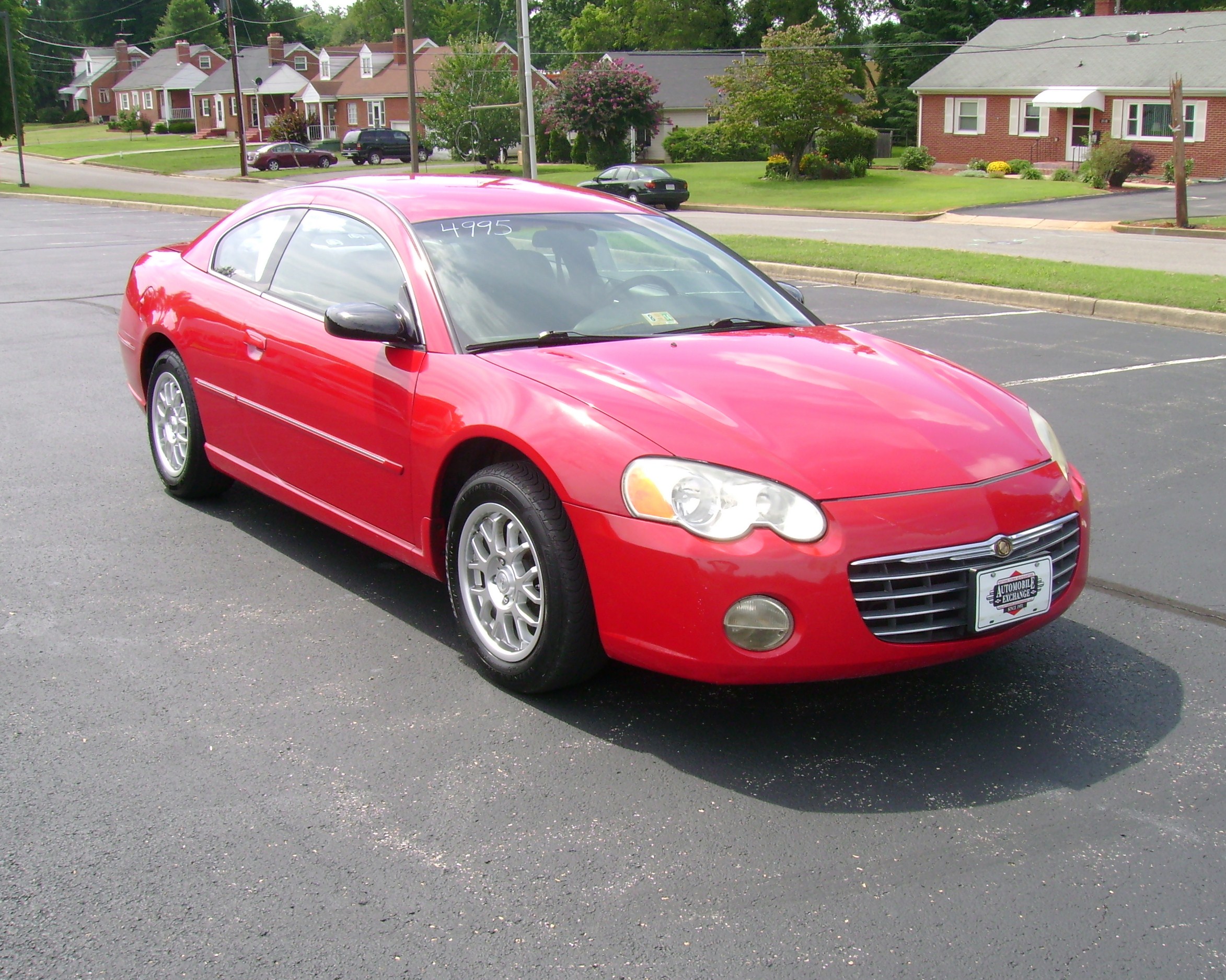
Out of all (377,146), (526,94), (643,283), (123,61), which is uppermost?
(123,61)

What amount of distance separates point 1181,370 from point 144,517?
7.46 metres

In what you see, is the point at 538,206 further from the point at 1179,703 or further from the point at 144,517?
the point at 1179,703

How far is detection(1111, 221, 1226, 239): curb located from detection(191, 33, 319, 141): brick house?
252ft

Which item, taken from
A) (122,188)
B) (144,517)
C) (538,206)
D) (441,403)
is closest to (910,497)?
(441,403)

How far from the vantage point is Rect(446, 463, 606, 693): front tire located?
12.2 ft

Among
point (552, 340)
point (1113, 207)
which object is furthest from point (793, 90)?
point (552, 340)

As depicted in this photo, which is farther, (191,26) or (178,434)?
(191,26)

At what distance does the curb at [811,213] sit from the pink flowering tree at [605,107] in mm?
17997

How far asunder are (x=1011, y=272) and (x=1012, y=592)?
12111 mm

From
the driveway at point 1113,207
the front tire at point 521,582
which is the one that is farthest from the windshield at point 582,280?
the driveway at point 1113,207

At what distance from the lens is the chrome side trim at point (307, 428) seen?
4414mm

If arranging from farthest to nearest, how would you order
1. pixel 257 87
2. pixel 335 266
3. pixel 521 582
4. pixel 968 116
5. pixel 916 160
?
pixel 257 87 < pixel 968 116 < pixel 916 160 < pixel 335 266 < pixel 521 582

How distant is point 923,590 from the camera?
350 centimetres

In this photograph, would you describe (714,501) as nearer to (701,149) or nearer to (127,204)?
(127,204)
